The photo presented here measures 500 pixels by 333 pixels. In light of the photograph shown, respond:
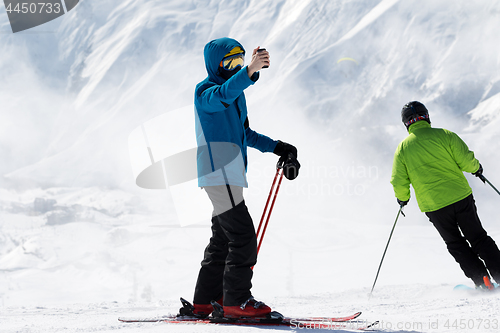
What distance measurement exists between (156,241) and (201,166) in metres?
20.7

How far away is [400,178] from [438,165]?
29cm

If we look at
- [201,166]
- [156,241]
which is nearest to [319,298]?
[201,166]

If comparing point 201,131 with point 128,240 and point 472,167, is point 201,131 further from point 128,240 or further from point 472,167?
point 128,240

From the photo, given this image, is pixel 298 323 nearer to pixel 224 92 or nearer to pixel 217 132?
pixel 217 132

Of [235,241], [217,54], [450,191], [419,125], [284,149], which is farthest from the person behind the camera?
[419,125]

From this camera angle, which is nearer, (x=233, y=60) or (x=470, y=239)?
(x=233, y=60)

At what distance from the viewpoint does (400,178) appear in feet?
9.91

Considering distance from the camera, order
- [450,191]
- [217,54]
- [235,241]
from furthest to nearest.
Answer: [450,191]
[217,54]
[235,241]

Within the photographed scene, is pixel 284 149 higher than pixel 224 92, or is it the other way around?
pixel 224 92

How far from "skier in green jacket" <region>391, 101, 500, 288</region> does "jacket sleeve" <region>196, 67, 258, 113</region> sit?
1552mm

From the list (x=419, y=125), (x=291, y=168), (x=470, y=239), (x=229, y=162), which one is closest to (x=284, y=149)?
(x=291, y=168)

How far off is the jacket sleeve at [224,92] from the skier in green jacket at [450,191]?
1552 mm

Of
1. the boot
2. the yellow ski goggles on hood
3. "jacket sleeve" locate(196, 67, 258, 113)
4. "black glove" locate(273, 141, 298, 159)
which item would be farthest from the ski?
the yellow ski goggles on hood

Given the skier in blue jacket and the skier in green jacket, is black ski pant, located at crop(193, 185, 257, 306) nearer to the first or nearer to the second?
the skier in blue jacket
